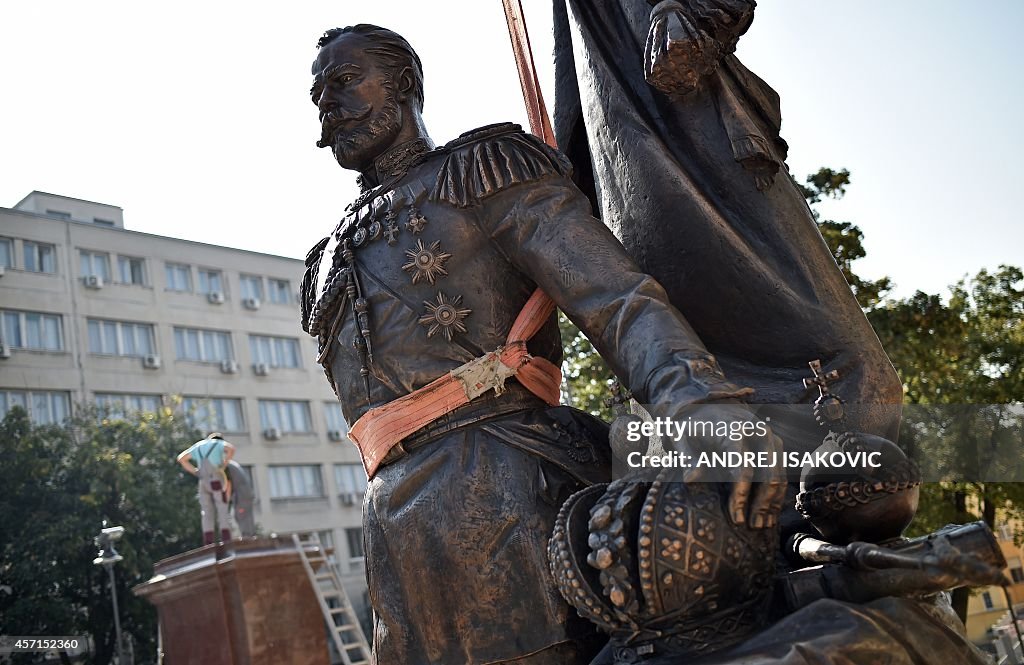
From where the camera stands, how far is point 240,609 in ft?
32.6

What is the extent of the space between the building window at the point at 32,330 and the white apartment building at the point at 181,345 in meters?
0.03

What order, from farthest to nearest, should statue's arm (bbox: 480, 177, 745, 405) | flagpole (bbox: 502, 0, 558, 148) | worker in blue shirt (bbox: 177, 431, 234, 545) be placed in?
1. worker in blue shirt (bbox: 177, 431, 234, 545)
2. flagpole (bbox: 502, 0, 558, 148)
3. statue's arm (bbox: 480, 177, 745, 405)

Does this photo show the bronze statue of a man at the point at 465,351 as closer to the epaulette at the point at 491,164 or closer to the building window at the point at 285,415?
the epaulette at the point at 491,164

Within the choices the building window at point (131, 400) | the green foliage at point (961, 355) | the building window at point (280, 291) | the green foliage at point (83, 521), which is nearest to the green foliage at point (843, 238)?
the green foliage at point (961, 355)

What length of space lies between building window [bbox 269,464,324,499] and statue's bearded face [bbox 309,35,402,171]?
3520 centimetres

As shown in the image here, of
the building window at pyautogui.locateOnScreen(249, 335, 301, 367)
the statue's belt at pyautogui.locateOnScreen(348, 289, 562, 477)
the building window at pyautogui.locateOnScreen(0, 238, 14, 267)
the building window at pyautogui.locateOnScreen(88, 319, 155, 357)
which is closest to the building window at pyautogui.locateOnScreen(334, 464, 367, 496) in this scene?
the building window at pyautogui.locateOnScreen(249, 335, 301, 367)

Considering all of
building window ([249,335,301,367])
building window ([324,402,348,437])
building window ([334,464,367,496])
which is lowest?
building window ([334,464,367,496])

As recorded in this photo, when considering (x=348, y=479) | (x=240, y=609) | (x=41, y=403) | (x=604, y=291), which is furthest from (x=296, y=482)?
(x=604, y=291)

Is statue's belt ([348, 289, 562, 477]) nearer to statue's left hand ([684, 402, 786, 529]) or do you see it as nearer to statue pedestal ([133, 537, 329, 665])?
statue's left hand ([684, 402, 786, 529])

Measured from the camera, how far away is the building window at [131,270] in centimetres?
3522

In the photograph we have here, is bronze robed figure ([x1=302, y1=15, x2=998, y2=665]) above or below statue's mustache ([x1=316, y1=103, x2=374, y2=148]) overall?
below

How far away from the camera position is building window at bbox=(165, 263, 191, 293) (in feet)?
120

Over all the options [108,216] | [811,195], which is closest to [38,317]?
[108,216]
